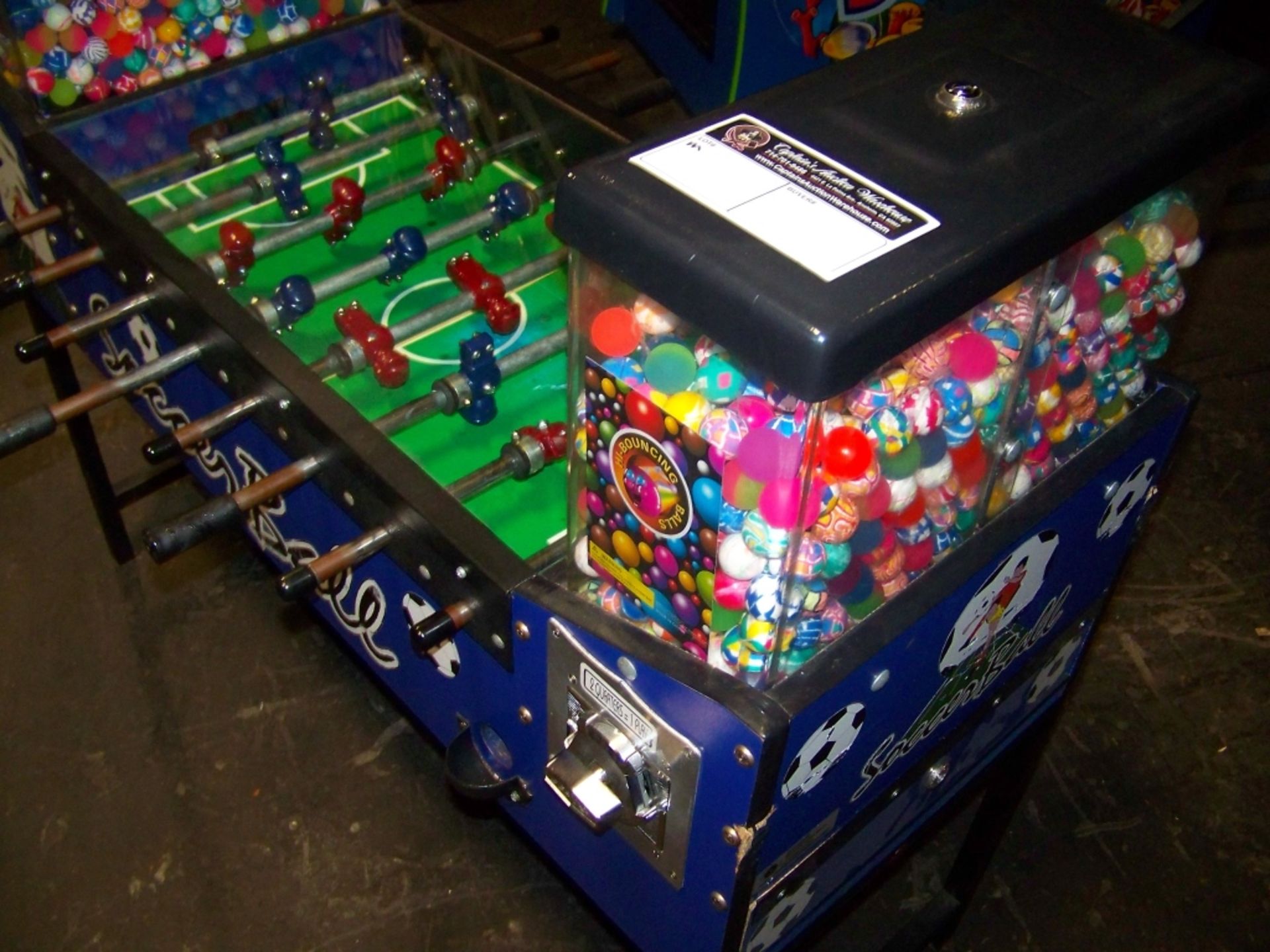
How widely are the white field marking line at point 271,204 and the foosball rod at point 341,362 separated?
38 cm

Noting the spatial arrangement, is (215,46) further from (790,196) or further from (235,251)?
(790,196)

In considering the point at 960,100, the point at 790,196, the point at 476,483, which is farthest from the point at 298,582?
the point at 960,100

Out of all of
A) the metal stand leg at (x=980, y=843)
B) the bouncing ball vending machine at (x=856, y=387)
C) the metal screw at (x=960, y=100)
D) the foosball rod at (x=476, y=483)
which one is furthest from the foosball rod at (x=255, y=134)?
the metal stand leg at (x=980, y=843)

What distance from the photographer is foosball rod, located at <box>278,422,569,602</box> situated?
141 cm

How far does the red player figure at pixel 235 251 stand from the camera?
1881 mm

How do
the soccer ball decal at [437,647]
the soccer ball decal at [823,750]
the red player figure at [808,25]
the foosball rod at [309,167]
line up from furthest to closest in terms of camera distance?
the red player figure at [808,25], the foosball rod at [309,167], the soccer ball decal at [437,647], the soccer ball decal at [823,750]

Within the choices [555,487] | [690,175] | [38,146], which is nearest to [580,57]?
[38,146]

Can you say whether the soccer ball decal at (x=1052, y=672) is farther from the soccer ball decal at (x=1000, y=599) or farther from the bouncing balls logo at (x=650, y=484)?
the bouncing balls logo at (x=650, y=484)

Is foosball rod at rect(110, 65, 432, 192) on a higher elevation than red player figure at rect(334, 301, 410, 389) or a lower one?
higher

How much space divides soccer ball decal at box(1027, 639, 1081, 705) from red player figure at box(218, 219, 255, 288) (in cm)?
135

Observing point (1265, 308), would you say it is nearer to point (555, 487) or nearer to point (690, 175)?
point (555, 487)

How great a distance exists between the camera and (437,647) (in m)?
1.47

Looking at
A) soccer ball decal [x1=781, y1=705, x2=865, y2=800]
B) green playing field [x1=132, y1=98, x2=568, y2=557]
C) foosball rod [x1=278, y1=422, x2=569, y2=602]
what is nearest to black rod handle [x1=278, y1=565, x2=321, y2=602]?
foosball rod [x1=278, y1=422, x2=569, y2=602]

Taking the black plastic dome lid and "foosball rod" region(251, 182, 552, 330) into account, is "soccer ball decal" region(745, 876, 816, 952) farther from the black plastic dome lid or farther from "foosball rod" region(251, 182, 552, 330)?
"foosball rod" region(251, 182, 552, 330)
